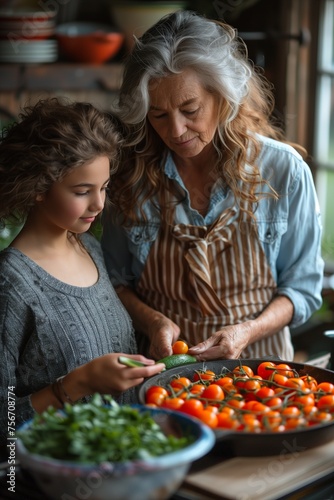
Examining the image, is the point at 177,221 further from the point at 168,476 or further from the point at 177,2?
the point at 177,2

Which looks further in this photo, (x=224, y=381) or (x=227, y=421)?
(x=224, y=381)

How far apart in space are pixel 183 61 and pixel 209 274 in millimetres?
630

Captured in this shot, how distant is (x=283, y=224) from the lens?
2502 mm

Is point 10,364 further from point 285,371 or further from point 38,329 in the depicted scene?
point 285,371

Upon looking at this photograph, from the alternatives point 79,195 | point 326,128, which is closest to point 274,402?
point 79,195

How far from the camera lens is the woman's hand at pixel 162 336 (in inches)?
87.2

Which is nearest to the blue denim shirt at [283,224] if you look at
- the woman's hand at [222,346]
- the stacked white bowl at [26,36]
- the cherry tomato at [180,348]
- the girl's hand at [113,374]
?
the woman's hand at [222,346]

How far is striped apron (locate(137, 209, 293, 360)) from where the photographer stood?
2467 millimetres

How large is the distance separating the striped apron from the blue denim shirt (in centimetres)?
3

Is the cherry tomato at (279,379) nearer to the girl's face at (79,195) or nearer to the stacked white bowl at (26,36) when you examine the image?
the girl's face at (79,195)

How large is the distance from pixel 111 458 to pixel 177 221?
46.4 inches

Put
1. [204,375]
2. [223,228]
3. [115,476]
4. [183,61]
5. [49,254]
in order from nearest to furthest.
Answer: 1. [115,476]
2. [204,375]
3. [49,254]
4. [183,61]
5. [223,228]

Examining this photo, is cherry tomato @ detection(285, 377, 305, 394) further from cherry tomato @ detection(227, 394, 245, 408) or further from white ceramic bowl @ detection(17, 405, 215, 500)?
white ceramic bowl @ detection(17, 405, 215, 500)

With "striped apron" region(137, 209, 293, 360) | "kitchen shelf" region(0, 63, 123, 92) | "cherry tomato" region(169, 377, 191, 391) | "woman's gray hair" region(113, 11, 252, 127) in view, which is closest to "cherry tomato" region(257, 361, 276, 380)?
"cherry tomato" region(169, 377, 191, 391)
